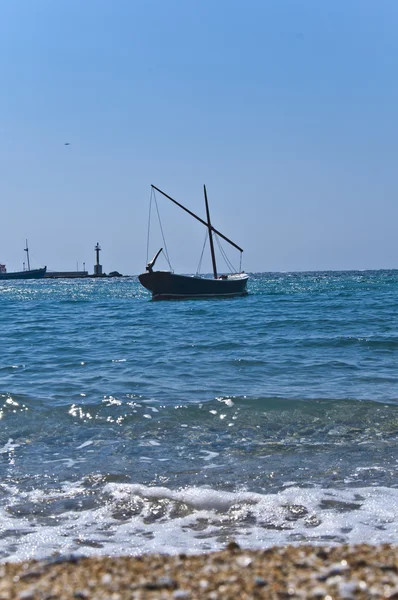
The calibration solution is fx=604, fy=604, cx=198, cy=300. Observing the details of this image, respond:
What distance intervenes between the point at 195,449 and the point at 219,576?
16.9ft

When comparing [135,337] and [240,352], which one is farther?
[135,337]

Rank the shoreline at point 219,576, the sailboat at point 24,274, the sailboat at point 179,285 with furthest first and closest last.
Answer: the sailboat at point 24,274
the sailboat at point 179,285
the shoreline at point 219,576

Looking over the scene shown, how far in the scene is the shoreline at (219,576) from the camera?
322 cm

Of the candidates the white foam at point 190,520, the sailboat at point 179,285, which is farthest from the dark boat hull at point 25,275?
the white foam at point 190,520

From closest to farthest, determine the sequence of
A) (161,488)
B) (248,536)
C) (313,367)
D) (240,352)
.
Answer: (248,536)
(161,488)
(313,367)
(240,352)

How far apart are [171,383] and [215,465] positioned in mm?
5962

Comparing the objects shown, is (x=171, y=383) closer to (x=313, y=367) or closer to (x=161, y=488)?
(x=313, y=367)

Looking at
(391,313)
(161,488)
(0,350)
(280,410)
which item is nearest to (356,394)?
(280,410)

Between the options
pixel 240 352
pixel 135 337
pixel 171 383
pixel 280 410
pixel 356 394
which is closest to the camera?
pixel 280 410

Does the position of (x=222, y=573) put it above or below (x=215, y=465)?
above

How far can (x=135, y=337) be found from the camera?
23.5m

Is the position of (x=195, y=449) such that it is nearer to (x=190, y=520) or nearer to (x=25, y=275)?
(x=190, y=520)

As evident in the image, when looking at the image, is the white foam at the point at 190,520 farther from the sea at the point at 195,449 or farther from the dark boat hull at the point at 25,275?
the dark boat hull at the point at 25,275

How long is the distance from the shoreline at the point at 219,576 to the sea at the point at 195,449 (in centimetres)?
141
